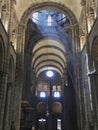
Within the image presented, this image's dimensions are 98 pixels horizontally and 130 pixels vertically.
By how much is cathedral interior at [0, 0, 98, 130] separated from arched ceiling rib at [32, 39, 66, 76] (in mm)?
139

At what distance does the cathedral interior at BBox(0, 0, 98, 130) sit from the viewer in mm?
14172

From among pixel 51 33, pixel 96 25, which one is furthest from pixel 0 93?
pixel 51 33

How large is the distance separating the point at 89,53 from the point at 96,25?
91.7 inches

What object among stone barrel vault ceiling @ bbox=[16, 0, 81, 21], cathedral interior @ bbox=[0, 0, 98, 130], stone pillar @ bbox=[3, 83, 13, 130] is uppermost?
stone barrel vault ceiling @ bbox=[16, 0, 81, 21]

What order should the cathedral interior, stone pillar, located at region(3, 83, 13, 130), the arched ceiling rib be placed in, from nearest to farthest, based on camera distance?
the cathedral interior, stone pillar, located at region(3, 83, 13, 130), the arched ceiling rib

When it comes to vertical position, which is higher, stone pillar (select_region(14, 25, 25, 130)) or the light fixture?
the light fixture

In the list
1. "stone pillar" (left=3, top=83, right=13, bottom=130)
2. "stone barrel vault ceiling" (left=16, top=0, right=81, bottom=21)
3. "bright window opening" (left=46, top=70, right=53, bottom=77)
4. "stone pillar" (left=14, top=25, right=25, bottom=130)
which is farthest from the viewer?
"bright window opening" (left=46, top=70, right=53, bottom=77)

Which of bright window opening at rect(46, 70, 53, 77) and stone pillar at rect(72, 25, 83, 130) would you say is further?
bright window opening at rect(46, 70, 53, 77)

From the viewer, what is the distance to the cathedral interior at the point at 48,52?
558 inches

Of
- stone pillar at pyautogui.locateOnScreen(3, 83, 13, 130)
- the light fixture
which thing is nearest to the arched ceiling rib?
the light fixture

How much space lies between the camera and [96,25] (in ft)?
42.8

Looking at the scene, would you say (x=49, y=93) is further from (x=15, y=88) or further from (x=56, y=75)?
(x=15, y=88)

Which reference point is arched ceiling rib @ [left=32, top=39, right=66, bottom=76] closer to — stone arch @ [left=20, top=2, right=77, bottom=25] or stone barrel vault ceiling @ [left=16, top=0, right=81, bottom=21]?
stone arch @ [left=20, top=2, right=77, bottom=25]

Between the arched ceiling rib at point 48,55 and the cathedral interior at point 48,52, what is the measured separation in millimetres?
139
